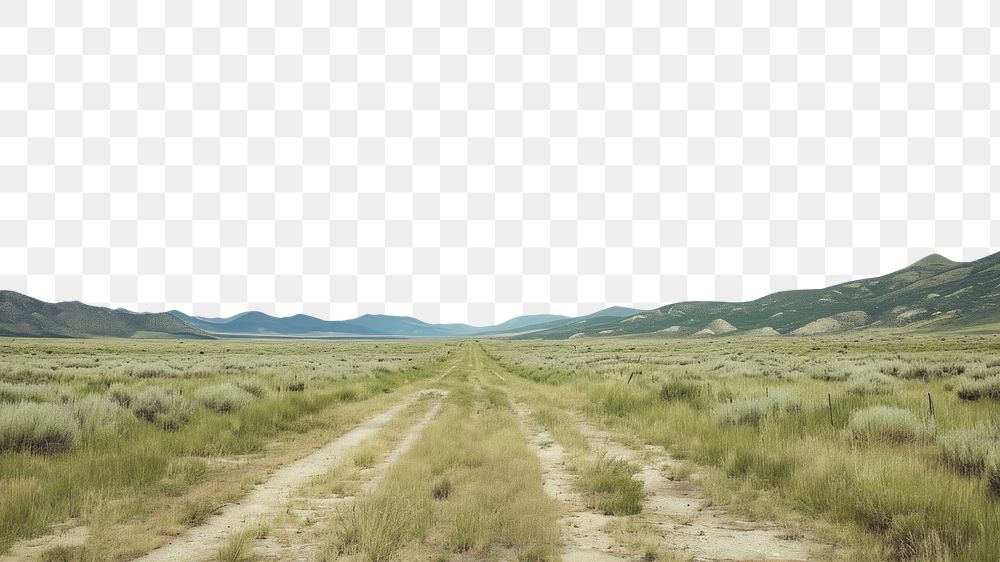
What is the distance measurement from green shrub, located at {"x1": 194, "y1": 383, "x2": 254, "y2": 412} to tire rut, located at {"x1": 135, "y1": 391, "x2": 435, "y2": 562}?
15.1 feet

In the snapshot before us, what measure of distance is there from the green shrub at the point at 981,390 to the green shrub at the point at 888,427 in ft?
23.9

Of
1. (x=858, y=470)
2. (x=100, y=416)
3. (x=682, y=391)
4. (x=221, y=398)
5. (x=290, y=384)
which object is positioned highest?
(x=100, y=416)

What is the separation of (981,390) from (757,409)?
24.8ft

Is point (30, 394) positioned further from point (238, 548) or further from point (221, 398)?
A: point (238, 548)

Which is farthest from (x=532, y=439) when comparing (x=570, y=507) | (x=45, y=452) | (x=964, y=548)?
(x=45, y=452)

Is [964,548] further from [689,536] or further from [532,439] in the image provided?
[532,439]

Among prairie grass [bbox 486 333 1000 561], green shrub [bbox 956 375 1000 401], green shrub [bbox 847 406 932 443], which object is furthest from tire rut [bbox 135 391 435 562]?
green shrub [bbox 956 375 1000 401]

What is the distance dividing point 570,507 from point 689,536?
75.4 inches

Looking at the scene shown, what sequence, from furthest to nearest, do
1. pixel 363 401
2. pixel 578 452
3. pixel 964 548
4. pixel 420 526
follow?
pixel 363 401, pixel 578 452, pixel 420 526, pixel 964 548

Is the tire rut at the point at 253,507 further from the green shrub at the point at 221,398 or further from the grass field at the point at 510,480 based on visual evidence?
the green shrub at the point at 221,398

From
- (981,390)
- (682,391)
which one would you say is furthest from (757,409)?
(981,390)

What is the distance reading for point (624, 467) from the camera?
32.2 feet

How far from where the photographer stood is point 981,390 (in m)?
14.5

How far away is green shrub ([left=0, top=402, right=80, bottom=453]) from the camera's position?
9.54m
